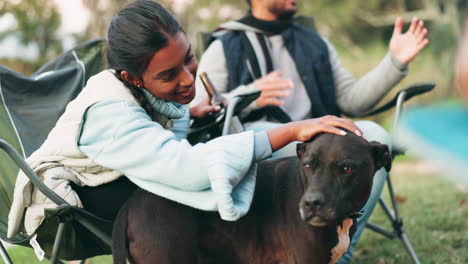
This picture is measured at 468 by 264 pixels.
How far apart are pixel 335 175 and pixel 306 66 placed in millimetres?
1658

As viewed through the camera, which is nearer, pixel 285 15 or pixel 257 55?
pixel 257 55

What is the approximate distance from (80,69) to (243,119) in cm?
94

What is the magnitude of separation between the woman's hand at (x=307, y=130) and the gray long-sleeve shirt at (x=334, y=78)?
1213 millimetres

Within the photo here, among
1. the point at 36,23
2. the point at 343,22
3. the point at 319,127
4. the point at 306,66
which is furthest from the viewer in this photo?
the point at 36,23

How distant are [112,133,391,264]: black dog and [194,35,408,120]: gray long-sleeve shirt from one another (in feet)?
3.84

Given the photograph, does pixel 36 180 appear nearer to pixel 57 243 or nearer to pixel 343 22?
pixel 57 243

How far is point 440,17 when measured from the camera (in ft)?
36.4

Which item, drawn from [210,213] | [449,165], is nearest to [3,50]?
[449,165]

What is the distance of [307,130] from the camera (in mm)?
1887

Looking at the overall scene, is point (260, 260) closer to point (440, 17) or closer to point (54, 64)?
point (54, 64)

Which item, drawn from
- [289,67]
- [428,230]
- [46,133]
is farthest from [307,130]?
[428,230]

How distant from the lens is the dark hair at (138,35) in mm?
1967

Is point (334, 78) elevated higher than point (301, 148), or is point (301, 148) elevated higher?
point (301, 148)

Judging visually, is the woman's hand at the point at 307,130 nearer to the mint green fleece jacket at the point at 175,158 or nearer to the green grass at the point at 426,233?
the mint green fleece jacket at the point at 175,158
